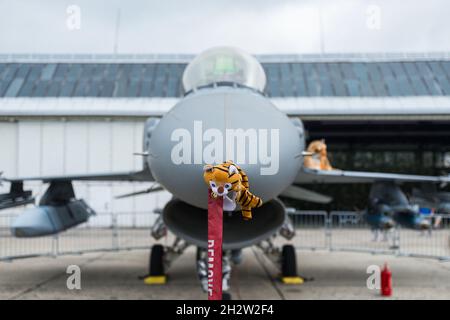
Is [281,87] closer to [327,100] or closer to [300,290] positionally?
[327,100]

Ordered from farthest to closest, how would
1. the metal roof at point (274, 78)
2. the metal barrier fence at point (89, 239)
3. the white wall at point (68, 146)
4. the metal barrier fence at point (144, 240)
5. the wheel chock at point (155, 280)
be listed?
the metal roof at point (274, 78) < the white wall at point (68, 146) < the metal barrier fence at point (89, 239) < the metal barrier fence at point (144, 240) < the wheel chock at point (155, 280)

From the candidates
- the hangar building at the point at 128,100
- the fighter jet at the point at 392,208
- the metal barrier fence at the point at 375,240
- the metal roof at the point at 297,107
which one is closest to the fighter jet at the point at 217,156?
the fighter jet at the point at 392,208

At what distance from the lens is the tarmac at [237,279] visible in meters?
7.10

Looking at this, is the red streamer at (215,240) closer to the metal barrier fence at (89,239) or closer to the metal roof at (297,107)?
the metal barrier fence at (89,239)

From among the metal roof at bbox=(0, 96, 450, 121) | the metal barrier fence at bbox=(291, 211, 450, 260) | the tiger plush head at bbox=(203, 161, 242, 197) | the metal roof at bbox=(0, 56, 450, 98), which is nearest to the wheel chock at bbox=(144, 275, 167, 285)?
the metal barrier fence at bbox=(291, 211, 450, 260)

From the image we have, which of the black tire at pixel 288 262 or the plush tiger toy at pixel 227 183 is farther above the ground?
the plush tiger toy at pixel 227 183

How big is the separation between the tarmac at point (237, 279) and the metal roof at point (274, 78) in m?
8.95

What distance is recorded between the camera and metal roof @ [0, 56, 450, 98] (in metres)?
19.2

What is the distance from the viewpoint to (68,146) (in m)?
19.1

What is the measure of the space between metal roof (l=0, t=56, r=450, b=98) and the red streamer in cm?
1630

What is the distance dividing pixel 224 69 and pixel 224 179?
3.04 meters

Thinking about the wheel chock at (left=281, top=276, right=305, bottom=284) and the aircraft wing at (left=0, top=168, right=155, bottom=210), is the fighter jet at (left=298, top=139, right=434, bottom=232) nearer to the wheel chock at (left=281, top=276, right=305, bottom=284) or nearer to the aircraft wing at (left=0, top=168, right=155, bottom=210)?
the wheel chock at (left=281, top=276, right=305, bottom=284)

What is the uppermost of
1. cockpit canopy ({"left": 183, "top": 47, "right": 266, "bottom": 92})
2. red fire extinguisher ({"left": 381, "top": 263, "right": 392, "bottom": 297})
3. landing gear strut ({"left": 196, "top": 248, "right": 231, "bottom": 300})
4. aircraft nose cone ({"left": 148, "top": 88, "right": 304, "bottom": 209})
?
cockpit canopy ({"left": 183, "top": 47, "right": 266, "bottom": 92})
